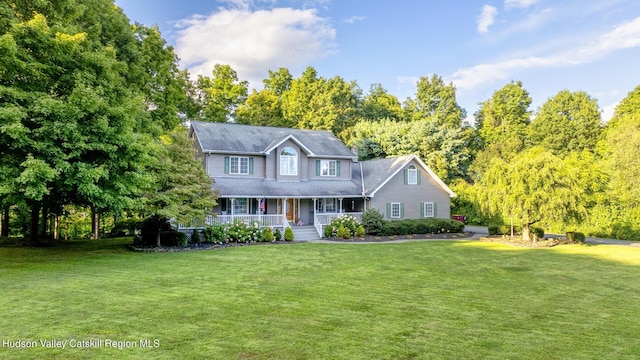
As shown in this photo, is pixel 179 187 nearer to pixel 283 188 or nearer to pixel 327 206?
pixel 283 188

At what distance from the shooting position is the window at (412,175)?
2814cm

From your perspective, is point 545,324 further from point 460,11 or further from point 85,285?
point 460,11

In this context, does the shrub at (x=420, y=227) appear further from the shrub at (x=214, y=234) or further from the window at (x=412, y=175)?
the shrub at (x=214, y=234)

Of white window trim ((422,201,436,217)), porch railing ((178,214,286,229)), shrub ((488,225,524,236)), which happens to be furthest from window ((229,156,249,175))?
shrub ((488,225,524,236))

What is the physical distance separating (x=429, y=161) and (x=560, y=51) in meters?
17.3

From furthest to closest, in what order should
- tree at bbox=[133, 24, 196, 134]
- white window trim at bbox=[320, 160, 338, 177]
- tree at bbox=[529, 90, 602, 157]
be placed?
tree at bbox=[529, 90, 602, 157], white window trim at bbox=[320, 160, 338, 177], tree at bbox=[133, 24, 196, 134]

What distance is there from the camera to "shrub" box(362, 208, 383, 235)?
25234 millimetres

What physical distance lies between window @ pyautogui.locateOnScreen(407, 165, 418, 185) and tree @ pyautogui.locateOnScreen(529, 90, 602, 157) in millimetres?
25662

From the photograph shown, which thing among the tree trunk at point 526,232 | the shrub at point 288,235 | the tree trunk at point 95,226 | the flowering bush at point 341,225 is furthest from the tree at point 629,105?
the tree trunk at point 95,226

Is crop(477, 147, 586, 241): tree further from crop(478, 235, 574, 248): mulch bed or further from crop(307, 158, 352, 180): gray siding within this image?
crop(307, 158, 352, 180): gray siding

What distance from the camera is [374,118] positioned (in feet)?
169

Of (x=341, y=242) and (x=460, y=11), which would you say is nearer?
(x=460, y=11)

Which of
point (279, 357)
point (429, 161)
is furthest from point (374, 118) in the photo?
point (279, 357)

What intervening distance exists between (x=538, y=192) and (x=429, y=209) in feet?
29.8
